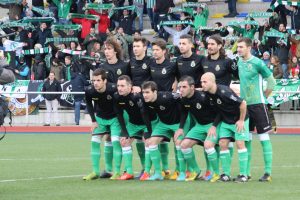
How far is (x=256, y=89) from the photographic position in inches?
588

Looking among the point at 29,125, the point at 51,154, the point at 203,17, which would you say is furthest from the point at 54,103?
the point at 51,154

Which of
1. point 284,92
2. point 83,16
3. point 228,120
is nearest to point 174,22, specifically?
point 83,16

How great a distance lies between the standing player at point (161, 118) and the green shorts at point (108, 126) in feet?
1.98

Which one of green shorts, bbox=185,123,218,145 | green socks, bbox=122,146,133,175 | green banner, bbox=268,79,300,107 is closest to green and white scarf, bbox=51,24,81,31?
green banner, bbox=268,79,300,107

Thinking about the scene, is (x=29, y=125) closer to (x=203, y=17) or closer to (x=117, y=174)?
(x=203, y=17)

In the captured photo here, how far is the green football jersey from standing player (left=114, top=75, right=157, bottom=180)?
4.82 feet

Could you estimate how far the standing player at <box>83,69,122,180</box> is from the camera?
1523 centimetres

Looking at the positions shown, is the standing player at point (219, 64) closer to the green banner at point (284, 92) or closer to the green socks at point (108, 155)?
the green socks at point (108, 155)

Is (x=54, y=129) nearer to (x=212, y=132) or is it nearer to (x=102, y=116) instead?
(x=102, y=116)

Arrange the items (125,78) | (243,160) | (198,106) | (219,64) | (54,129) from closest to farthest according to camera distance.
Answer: (243,160) → (198,106) → (125,78) → (219,64) → (54,129)

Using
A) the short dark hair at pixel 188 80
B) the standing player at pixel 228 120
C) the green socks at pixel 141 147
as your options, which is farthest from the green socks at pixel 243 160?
the green socks at pixel 141 147

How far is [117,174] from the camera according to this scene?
50.2 feet

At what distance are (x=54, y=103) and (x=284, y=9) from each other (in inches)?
322

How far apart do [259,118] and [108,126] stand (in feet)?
7.85
